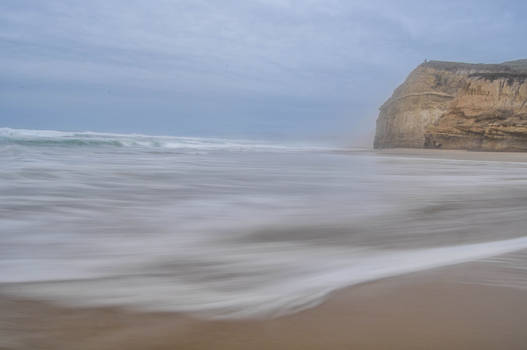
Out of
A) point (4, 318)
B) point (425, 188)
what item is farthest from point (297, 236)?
point (425, 188)

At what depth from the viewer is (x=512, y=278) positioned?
3.20 feet

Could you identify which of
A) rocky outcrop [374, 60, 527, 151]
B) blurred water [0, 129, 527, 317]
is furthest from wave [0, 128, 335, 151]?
blurred water [0, 129, 527, 317]

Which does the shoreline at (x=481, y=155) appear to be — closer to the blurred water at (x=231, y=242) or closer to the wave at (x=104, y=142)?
the blurred water at (x=231, y=242)

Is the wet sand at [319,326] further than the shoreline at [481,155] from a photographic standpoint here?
No

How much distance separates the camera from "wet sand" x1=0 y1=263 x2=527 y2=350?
0.67 m

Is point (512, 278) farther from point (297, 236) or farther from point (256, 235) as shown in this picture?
point (256, 235)

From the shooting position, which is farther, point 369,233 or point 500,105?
point 500,105

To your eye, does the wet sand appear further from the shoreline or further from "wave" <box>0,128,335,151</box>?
"wave" <box>0,128,335,151</box>

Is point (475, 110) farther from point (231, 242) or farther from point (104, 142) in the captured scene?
point (104, 142)

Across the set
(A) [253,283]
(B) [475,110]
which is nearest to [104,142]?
Result: (B) [475,110]

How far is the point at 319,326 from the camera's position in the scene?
74 centimetres


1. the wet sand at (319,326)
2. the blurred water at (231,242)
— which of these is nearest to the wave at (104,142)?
the blurred water at (231,242)

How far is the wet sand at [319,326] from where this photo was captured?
0.67m

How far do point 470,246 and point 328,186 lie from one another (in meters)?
1.95
